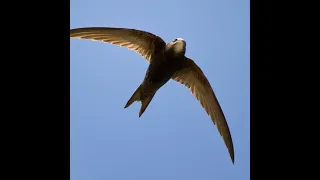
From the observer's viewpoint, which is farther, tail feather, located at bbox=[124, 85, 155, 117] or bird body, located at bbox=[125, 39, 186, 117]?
tail feather, located at bbox=[124, 85, 155, 117]

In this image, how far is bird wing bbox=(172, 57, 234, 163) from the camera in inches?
205

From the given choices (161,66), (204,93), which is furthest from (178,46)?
(204,93)

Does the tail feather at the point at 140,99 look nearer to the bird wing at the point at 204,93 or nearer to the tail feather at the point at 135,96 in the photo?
the tail feather at the point at 135,96

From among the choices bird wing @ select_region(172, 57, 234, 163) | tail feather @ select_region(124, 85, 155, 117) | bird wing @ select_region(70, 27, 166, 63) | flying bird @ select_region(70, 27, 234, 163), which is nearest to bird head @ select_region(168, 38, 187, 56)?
flying bird @ select_region(70, 27, 234, 163)

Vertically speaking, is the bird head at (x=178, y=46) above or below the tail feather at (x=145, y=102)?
above

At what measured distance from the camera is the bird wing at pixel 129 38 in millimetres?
4676

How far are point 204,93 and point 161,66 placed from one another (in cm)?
118

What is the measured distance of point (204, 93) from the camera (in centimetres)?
548

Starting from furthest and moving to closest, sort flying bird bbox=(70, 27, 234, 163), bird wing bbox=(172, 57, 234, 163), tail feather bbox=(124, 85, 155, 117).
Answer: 1. bird wing bbox=(172, 57, 234, 163)
2. tail feather bbox=(124, 85, 155, 117)
3. flying bird bbox=(70, 27, 234, 163)

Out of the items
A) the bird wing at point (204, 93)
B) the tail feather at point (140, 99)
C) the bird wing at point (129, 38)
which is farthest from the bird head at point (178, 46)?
the tail feather at point (140, 99)

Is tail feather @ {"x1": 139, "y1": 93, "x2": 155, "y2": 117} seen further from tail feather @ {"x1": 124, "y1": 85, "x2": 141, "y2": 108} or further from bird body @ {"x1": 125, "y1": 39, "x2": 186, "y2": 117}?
tail feather @ {"x1": 124, "y1": 85, "x2": 141, "y2": 108}

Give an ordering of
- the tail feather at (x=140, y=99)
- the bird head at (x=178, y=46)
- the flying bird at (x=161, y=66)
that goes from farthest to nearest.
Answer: the tail feather at (x=140, y=99)
the flying bird at (x=161, y=66)
the bird head at (x=178, y=46)
